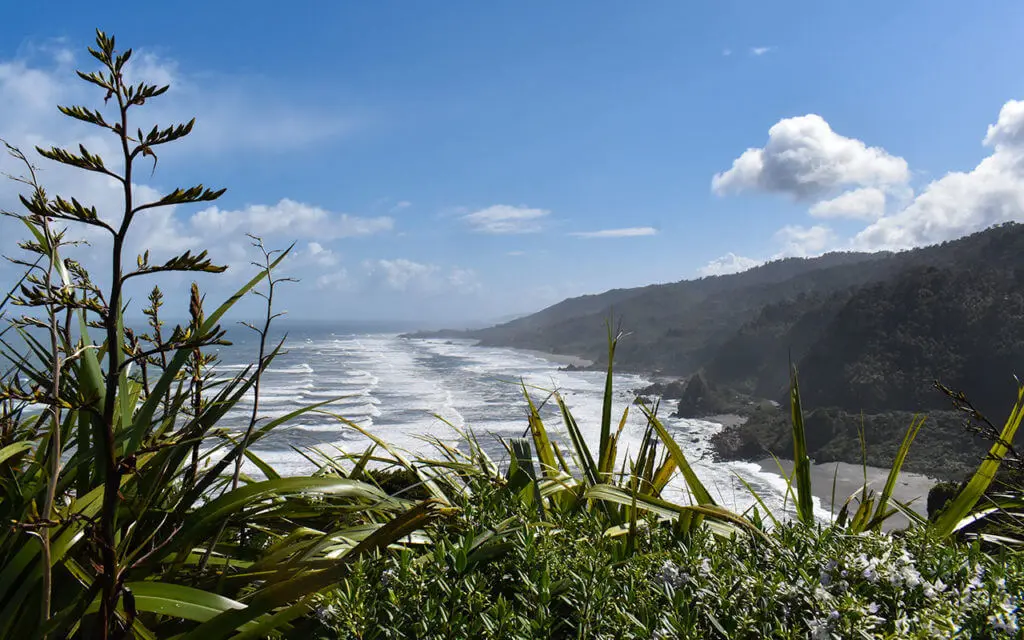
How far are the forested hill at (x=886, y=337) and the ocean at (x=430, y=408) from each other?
638 cm

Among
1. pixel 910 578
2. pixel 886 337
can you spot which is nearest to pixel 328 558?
pixel 910 578

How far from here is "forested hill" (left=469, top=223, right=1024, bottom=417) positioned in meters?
34.7

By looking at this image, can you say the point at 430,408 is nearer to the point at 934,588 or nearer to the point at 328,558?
the point at 328,558

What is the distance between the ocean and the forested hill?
638cm

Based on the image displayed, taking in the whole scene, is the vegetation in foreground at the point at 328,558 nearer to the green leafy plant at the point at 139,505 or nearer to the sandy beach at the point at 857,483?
the green leafy plant at the point at 139,505

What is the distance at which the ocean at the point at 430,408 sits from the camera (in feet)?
64.0

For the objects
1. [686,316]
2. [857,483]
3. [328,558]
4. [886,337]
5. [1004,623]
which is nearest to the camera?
[1004,623]

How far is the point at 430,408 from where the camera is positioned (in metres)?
30.1

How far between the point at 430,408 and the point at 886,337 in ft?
93.5

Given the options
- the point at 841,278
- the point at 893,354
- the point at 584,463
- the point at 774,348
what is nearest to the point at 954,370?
the point at 893,354

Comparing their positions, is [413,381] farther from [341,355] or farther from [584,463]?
[584,463]

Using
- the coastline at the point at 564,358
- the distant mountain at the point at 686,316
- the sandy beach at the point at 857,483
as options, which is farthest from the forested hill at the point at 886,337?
the sandy beach at the point at 857,483

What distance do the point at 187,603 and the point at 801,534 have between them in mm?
1277

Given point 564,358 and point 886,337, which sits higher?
point 886,337
